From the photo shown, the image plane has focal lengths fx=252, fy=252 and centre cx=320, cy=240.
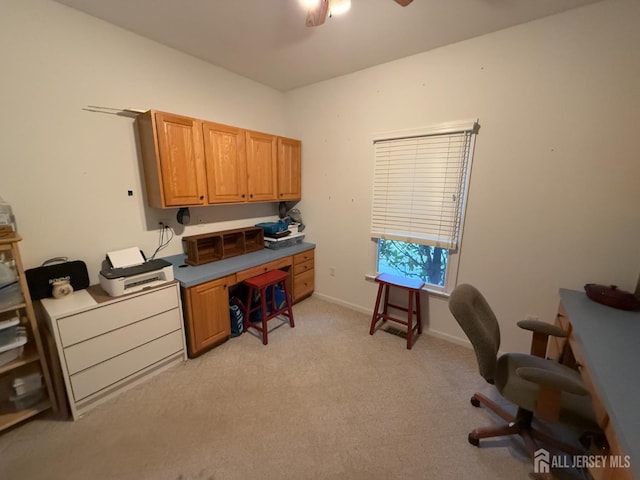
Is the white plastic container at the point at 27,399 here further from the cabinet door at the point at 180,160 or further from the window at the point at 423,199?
the window at the point at 423,199

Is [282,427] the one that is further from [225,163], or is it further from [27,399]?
[225,163]

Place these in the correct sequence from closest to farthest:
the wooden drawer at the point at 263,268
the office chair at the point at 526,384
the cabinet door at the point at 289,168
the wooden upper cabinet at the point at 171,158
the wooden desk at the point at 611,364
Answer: the wooden desk at the point at 611,364
the office chair at the point at 526,384
the wooden upper cabinet at the point at 171,158
the wooden drawer at the point at 263,268
the cabinet door at the point at 289,168

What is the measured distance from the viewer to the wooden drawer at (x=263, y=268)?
8.19ft

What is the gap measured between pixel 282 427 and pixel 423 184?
7.60 ft

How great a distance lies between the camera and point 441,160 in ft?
7.64

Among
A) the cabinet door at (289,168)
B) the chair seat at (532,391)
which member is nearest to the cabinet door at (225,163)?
the cabinet door at (289,168)

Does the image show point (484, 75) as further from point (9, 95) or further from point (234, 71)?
point (9, 95)

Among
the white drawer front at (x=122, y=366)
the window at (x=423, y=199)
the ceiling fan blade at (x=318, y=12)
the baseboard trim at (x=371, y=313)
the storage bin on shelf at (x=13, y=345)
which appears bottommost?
the baseboard trim at (x=371, y=313)

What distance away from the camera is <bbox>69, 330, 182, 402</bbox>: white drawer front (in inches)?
65.2

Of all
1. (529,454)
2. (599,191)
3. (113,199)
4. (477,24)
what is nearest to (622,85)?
(599,191)

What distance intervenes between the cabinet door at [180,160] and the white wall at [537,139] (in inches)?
66.2

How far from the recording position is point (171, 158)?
2117 mm

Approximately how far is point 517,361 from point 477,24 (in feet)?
7.88

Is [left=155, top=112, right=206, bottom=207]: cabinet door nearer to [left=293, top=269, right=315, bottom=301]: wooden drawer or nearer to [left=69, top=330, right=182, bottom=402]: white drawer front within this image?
[left=69, top=330, right=182, bottom=402]: white drawer front
